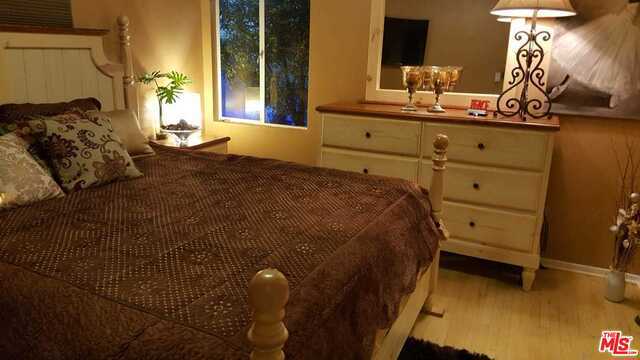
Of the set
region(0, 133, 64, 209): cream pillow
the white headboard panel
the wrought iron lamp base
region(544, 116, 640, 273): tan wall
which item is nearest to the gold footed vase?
the wrought iron lamp base

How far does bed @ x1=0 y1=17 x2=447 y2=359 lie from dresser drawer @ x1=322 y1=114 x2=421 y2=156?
658mm

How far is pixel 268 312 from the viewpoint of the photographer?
0.86 metres

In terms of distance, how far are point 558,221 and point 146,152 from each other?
2.47 meters

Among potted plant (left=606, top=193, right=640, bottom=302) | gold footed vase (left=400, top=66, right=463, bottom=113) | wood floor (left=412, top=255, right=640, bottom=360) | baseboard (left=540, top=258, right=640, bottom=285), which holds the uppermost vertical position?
gold footed vase (left=400, top=66, right=463, bottom=113)

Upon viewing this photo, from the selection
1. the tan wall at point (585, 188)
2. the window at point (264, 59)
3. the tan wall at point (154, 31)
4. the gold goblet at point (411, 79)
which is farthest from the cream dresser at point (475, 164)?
the tan wall at point (154, 31)

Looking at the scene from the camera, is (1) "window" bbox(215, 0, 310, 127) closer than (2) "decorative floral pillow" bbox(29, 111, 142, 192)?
No

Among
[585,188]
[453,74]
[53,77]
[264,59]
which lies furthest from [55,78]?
[585,188]

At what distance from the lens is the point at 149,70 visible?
11.5 feet

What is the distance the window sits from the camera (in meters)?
3.73

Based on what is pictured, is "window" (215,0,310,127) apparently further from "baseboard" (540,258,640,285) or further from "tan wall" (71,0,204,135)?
"baseboard" (540,258,640,285)

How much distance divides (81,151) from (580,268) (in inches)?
113

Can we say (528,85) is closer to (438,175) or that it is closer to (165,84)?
(438,175)

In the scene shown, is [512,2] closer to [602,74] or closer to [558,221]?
[602,74]

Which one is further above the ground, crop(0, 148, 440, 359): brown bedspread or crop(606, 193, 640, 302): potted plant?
crop(0, 148, 440, 359): brown bedspread
